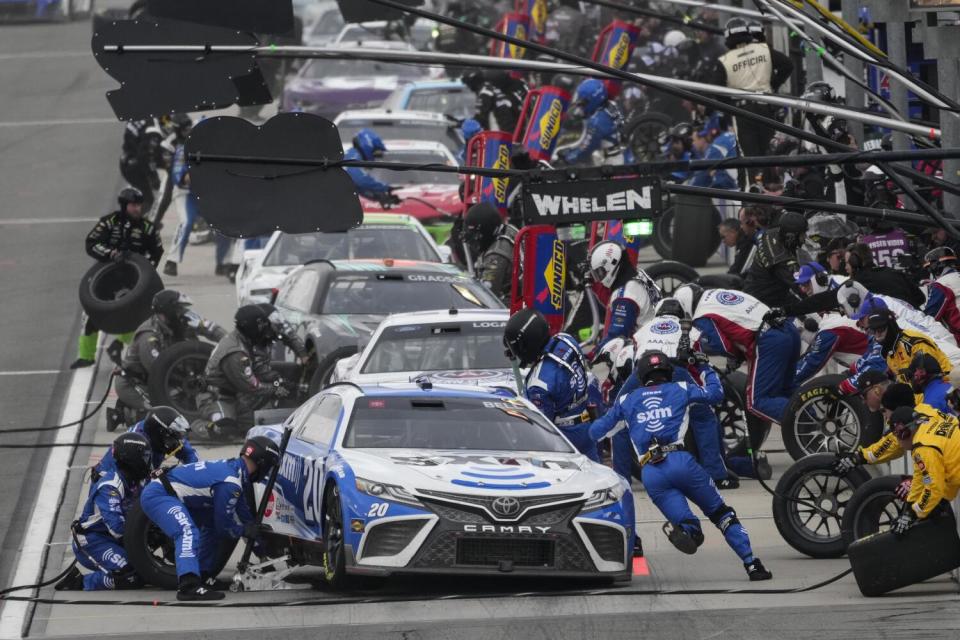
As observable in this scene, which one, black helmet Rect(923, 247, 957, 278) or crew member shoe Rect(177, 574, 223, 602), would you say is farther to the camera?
black helmet Rect(923, 247, 957, 278)

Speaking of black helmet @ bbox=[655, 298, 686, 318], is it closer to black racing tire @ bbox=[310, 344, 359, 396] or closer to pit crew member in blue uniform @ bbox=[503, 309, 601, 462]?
pit crew member in blue uniform @ bbox=[503, 309, 601, 462]

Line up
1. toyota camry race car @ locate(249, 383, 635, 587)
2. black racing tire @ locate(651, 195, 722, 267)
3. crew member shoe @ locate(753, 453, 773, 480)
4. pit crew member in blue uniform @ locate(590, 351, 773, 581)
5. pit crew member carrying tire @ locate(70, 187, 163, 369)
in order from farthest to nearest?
black racing tire @ locate(651, 195, 722, 267), pit crew member carrying tire @ locate(70, 187, 163, 369), crew member shoe @ locate(753, 453, 773, 480), pit crew member in blue uniform @ locate(590, 351, 773, 581), toyota camry race car @ locate(249, 383, 635, 587)

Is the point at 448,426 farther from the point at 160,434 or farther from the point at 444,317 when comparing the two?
the point at 444,317

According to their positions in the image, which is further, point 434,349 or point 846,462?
point 434,349

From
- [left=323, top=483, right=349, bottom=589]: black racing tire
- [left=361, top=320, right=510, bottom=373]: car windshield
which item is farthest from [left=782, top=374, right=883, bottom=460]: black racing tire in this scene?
[left=323, top=483, right=349, bottom=589]: black racing tire

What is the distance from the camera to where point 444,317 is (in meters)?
16.7

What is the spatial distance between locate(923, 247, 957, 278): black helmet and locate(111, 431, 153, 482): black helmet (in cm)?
588

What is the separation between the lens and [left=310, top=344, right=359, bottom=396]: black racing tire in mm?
17547

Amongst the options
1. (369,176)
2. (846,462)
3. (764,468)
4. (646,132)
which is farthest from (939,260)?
(646,132)

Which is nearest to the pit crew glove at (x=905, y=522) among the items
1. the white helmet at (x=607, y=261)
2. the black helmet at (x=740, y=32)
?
the white helmet at (x=607, y=261)

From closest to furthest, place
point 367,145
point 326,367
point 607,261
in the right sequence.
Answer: point 607,261, point 326,367, point 367,145

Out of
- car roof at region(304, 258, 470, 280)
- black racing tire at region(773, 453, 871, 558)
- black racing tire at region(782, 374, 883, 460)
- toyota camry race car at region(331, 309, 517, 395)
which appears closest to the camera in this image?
black racing tire at region(773, 453, 871, 558)

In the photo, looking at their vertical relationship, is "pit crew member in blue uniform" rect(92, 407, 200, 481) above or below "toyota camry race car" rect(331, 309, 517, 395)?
above

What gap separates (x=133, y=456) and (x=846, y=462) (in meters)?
4.39
